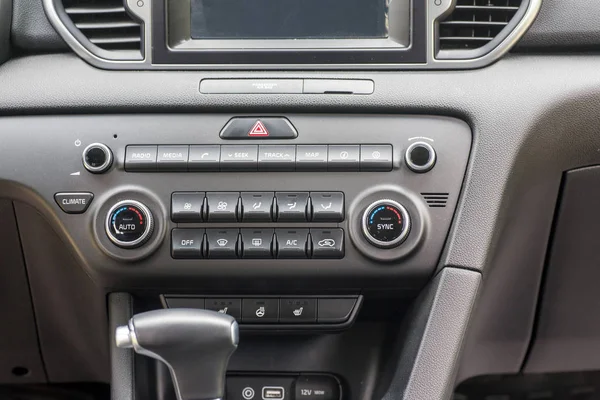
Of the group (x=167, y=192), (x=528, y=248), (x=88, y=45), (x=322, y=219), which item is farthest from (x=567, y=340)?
(x=88, y=45)

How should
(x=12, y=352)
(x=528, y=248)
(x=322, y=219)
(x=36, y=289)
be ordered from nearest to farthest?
(x=322, y=219) → (x=528, y=248) → (x=36, y=289) → (x=12, y=352)

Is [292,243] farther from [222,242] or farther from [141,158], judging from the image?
[141,158]

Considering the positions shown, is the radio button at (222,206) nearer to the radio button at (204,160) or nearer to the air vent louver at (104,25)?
the radio button at (204,160)

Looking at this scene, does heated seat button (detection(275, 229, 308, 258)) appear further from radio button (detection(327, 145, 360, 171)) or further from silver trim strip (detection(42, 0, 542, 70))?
silver trim strip (detection(42, 0, 542, 70))

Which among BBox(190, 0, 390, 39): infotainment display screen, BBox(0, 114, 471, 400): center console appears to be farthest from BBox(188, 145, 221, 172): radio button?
BBox(190, 0, 390, 39): infotainment display screen

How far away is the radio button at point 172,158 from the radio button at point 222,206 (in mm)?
72

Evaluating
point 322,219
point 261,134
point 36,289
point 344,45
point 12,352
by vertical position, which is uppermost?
point 344,45

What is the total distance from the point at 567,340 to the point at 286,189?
689 millimetres

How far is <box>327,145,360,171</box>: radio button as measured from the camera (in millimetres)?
1339

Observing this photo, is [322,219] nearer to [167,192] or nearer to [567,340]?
[167,192]

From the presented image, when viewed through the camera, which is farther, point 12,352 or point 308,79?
point 12,352

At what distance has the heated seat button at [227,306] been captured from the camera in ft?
4.67

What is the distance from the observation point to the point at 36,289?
60.8 inches

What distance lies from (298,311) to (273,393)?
0.61ft
